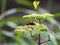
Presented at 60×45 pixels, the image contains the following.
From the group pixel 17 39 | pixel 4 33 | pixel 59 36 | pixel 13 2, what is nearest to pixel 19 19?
pixel 4 33

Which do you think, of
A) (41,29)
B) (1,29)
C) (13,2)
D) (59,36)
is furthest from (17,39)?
(13,2)

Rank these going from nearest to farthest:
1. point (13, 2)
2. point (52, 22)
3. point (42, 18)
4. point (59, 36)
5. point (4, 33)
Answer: point (42, 18), point (59, 36), point (52, 22), point (4, 33), point (13, 2)

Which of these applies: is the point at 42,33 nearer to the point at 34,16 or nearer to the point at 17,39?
the point at 34,16

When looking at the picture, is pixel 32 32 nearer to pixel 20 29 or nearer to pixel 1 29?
pixel 20 29

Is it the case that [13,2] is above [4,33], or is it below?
above

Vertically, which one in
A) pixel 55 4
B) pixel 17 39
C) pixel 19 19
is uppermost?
pixel 55 4

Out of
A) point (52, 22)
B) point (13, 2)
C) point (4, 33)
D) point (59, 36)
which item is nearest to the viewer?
point (59, 36)

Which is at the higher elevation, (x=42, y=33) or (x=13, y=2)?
(x=13, y=2)

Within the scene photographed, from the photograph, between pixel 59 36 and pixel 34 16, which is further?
pixel 59 36

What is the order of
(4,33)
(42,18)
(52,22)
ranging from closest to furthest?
1. (42,18)
2. (52,22)
3. (4,33)
